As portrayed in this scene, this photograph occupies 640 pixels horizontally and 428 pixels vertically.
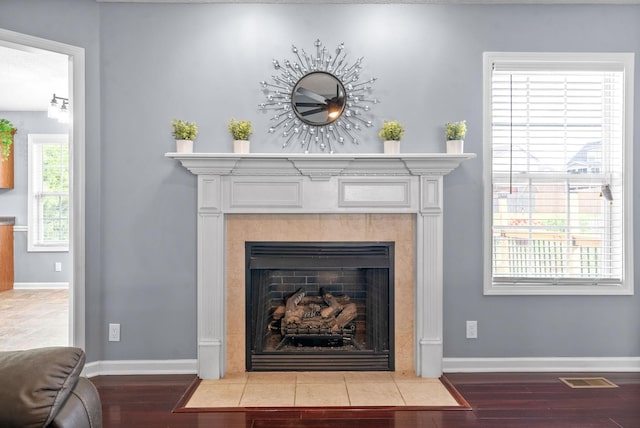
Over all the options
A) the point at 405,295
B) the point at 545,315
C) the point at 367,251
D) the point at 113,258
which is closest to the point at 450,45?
the point at 367,251

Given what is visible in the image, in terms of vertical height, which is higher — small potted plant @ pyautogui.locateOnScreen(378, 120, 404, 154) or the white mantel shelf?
small potted plant @ pyautogui.locateOnScreen(378, 120, 404, 154)

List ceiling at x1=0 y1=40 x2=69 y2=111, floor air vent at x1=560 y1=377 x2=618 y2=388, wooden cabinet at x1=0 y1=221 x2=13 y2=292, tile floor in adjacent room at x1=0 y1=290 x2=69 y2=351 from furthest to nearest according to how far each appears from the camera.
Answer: wooden cabinet at x1=0 y1=221 x2=13 y2=292 → ceiling at x1=0 y1=40 x2=69 y2=111 → tile floor in adjacent room at x1=0 y1=290 x2=69 y2=351 → floor air vent at x1=560 y1=377 x2=618 y2=388

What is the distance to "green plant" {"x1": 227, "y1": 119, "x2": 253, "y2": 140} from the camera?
3.26 meters

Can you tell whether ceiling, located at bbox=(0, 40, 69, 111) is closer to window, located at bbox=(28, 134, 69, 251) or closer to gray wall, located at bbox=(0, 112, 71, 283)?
gray wall, located at bbox=(0, 112, 71, 283)

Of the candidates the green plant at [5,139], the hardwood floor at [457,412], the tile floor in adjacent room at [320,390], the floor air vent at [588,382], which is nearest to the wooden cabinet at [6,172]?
the green plant at [5,139]

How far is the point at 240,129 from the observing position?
10.7ft

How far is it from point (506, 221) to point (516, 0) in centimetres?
155

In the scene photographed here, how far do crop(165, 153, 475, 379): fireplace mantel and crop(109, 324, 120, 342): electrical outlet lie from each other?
0.60 metres

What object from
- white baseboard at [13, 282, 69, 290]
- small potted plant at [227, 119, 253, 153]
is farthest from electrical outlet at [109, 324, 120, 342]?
white baseboard at [13, 282, 69, 290]

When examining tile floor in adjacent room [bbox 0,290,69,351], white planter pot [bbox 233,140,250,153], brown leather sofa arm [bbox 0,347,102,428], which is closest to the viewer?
brown leather sofa arm [bbox 0,347,102,428]

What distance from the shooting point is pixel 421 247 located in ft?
11.0

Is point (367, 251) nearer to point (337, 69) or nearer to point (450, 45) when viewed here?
point (337, 69)

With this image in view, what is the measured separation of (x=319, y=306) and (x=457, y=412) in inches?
45.8

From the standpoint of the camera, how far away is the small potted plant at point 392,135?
130 inches
